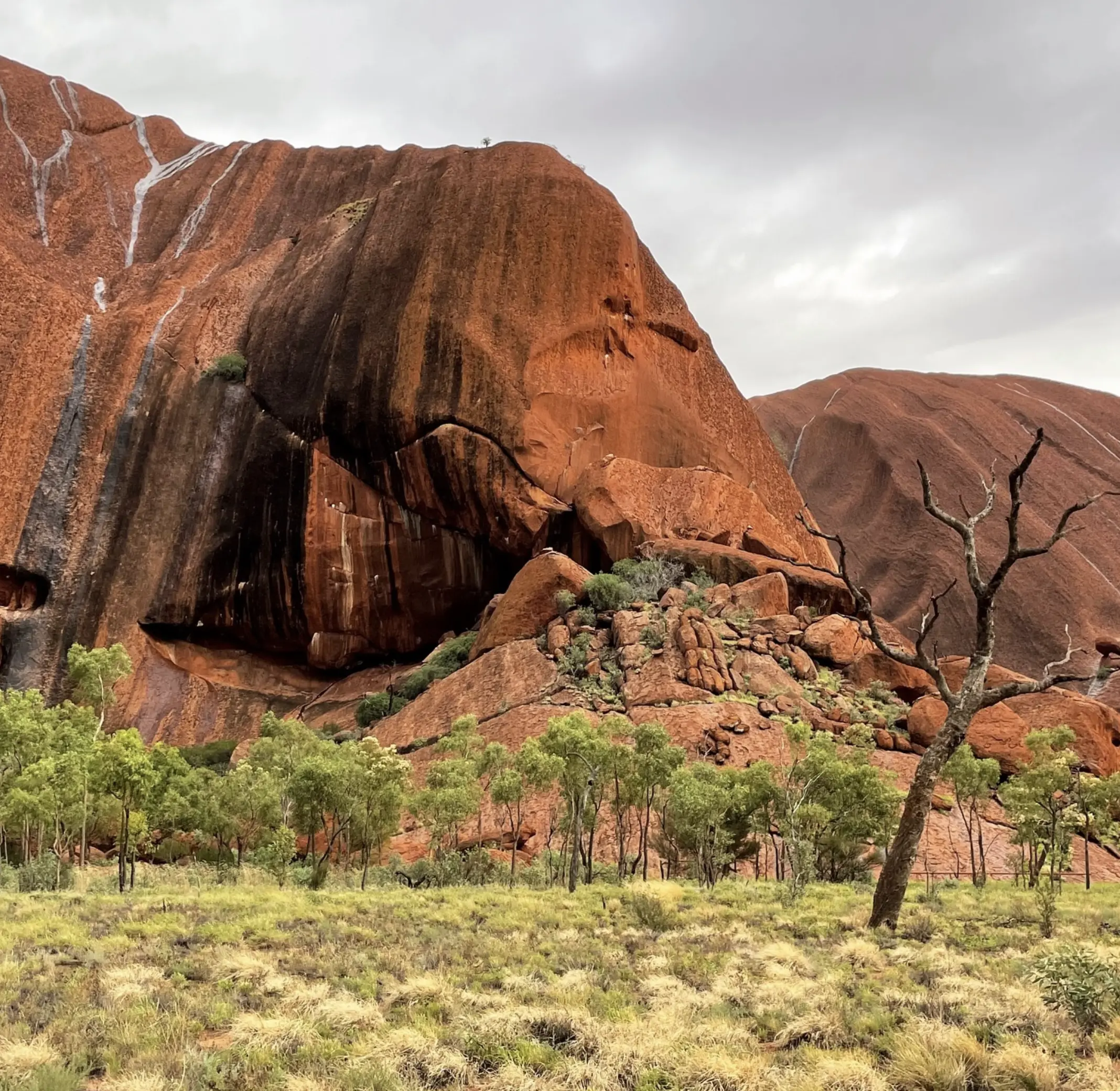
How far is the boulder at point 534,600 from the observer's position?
38500mm

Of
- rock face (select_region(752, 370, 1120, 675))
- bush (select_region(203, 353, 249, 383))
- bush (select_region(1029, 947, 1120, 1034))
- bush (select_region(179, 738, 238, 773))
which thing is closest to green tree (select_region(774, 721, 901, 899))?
bush (select_region(1029, 947, 1120, 1034))

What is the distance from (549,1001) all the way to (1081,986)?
16.8 feet

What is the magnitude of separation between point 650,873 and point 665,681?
7276mm

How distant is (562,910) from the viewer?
645 inches

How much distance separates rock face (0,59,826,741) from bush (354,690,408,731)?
503 centimetres

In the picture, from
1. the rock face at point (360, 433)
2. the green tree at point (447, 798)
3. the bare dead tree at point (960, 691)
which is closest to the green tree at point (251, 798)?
the green tree at point (447, 798)

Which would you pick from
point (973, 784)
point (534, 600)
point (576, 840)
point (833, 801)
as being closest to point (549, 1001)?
point (576, 840)

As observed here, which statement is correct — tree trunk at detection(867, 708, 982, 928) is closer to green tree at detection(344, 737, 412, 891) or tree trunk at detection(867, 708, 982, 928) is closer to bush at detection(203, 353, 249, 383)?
green tree at detection(344, 737, 412, 891)

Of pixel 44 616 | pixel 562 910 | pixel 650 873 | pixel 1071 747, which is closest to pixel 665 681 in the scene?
pixel 650 873

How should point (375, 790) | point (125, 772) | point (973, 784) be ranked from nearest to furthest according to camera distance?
point (125, 772), point (375, 790), point (973, 784)

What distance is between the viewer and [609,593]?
37.6m

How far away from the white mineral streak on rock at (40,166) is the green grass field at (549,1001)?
55798mm

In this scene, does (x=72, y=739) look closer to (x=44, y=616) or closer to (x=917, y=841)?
(x=44, y=616)

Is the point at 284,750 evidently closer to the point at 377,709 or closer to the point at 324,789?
the point at 377,709
